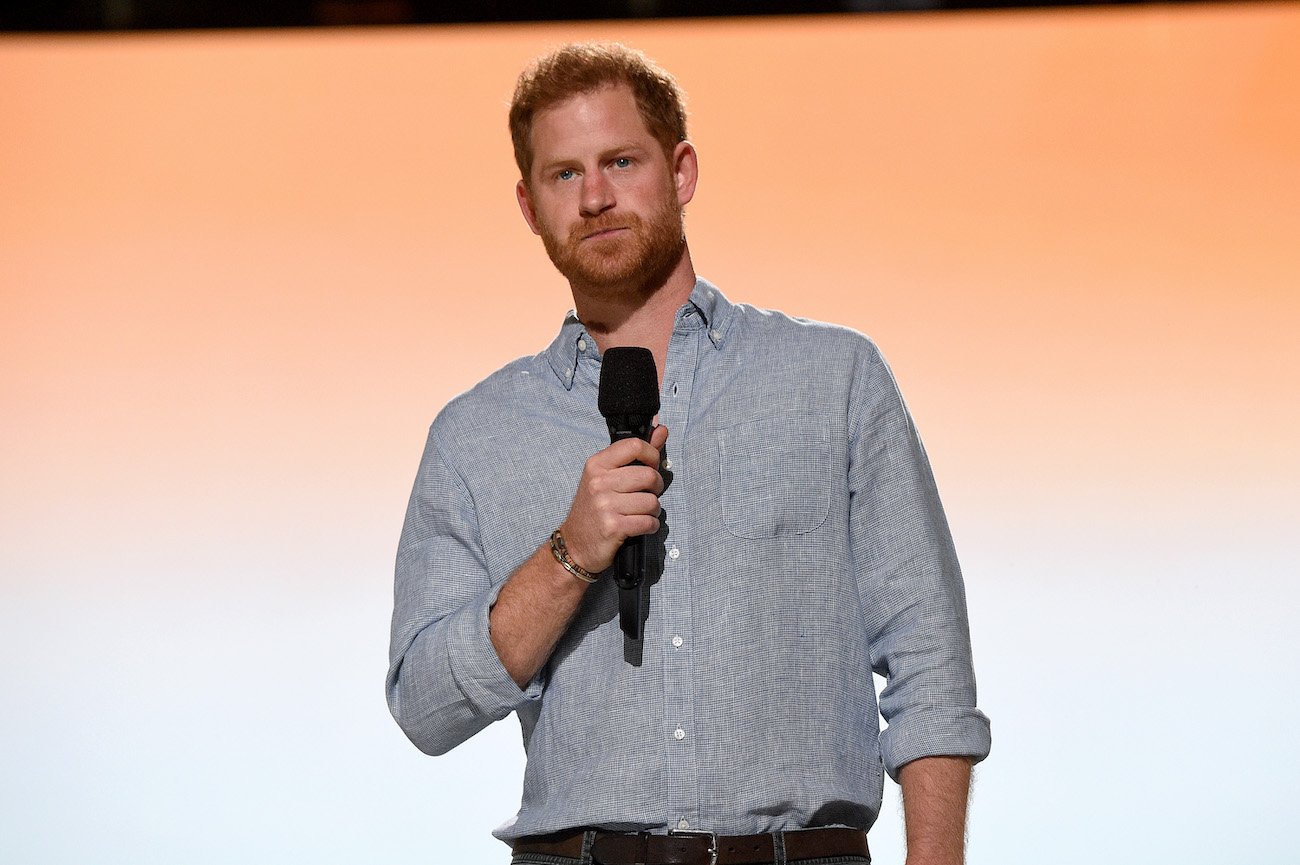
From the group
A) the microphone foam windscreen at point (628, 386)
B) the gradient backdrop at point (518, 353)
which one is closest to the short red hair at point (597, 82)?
the microphone foam windscreen at point (628, 386)

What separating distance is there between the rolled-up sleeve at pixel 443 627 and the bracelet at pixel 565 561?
0.13 metres

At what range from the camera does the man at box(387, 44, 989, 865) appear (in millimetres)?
1577

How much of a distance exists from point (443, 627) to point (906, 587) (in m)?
0.56

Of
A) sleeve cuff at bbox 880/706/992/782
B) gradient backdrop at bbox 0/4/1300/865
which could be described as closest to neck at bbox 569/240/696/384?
sleeve cuff at bbox 880/706/992/782

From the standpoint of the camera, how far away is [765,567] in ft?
5.45

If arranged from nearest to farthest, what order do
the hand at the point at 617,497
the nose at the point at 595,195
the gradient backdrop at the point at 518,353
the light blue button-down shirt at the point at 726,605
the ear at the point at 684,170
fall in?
the hand at the point at 617,497, the light blue button-down shirt at the point at 726,605, the nose at the point at 595,195, the ear at the point at 684,170, the gradient backdrop at the point at 518,353

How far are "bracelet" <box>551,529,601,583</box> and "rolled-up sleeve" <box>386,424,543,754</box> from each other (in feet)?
0.42

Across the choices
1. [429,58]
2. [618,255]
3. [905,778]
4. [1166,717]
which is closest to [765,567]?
[905,778]

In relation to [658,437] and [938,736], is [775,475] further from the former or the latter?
[938,736]

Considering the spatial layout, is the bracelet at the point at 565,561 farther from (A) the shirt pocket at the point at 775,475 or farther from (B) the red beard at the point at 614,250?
(B) the red beard at the point at 614,250

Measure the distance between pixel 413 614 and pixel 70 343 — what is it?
1856 millimetres

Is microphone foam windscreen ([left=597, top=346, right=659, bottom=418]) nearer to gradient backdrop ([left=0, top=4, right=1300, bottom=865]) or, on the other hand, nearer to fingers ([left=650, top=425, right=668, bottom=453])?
fingers ([left=650, top=425, right=668, bottom=453])

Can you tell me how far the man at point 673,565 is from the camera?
1.58m

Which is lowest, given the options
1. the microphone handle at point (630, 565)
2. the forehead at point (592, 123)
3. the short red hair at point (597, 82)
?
the microphone handle at point (630, 565)
